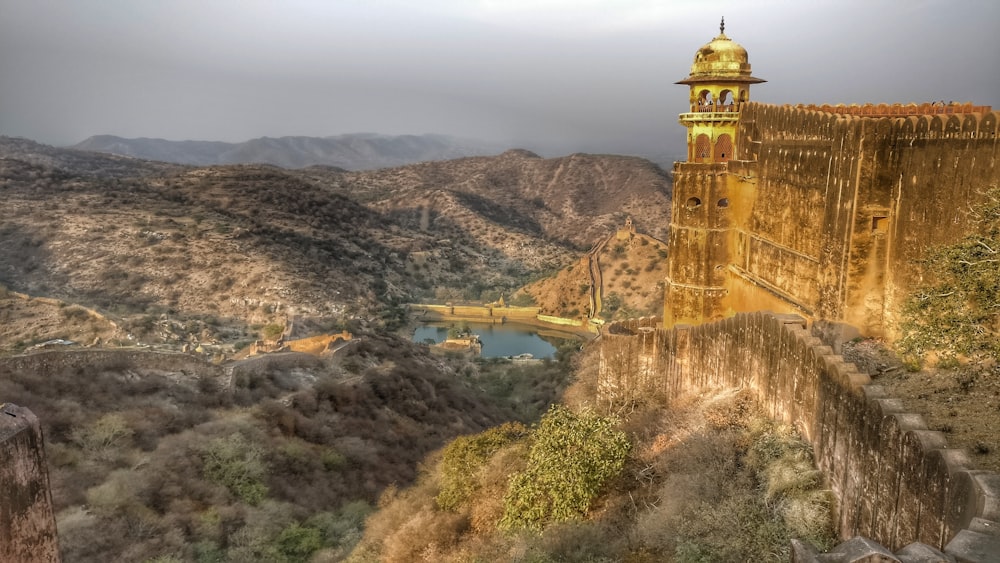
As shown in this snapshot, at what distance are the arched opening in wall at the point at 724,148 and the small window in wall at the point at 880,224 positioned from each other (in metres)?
6.09

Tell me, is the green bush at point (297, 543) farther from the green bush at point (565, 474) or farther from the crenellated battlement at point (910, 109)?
the crenellated battlement at point (910, 109)

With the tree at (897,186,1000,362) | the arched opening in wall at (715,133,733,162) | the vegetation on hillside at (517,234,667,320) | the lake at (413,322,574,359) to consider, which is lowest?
the lake at (413,322,574,359)

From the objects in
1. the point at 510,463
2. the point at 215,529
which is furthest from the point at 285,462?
the point at 510,463

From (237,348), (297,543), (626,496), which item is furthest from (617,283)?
(626,496)

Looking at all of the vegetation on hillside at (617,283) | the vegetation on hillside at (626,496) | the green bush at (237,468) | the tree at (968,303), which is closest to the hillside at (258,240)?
the vegetation on hillside at (617,283)

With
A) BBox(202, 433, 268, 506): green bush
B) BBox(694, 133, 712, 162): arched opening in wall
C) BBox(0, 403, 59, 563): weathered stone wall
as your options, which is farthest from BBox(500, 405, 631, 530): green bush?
BBox(202, 433, 268, 506): green bush

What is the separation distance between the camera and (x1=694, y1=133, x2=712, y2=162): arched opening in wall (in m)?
15.9

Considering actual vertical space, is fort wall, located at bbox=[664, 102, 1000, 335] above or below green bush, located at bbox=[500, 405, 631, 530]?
above

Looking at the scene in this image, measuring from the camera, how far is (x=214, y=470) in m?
16.5

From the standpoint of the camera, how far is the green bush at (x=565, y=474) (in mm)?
9773

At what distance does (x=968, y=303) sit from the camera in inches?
271

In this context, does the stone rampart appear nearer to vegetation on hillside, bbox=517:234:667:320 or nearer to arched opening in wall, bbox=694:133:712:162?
arched opening in wall, bbox=694:133:712:162

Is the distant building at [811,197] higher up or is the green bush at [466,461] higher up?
the distant building at [811,197]

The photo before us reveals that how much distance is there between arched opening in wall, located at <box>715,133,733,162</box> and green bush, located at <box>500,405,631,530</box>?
7878mm
